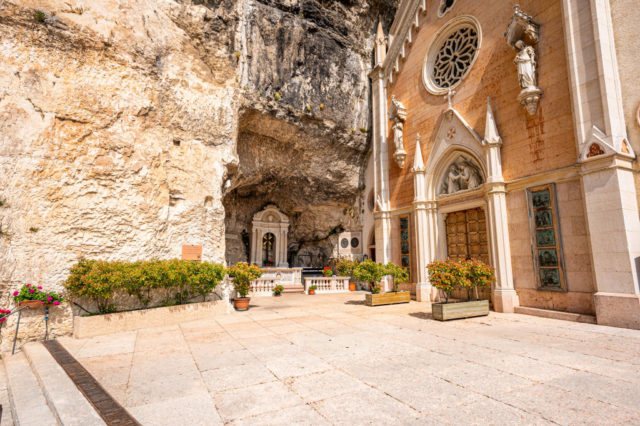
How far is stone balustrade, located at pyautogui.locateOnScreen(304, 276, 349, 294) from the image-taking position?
784 inches

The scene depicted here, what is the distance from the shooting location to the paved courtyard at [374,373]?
13.0ft

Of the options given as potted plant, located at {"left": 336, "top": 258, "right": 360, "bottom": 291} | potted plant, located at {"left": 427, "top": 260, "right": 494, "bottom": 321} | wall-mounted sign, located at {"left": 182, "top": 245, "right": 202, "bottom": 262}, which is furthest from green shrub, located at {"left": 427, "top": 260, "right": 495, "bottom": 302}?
wall-mounted sign, located at {"left": 182, "top": 245, "right": 202, "bottom": 262}

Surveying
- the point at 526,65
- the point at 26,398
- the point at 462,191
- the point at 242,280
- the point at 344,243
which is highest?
the point at 526,65

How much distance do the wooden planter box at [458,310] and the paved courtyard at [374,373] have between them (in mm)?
531

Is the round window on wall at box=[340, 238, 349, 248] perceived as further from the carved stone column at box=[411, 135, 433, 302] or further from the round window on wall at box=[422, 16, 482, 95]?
the round window on wall at box=[422, 16, 482, 95]

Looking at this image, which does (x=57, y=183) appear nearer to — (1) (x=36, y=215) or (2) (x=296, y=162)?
(1) (x=36, y=215)

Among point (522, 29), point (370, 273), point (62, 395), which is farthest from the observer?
point (370, 273)

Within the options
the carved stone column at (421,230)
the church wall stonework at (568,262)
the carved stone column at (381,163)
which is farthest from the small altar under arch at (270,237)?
the church wall stonework at (568,262)

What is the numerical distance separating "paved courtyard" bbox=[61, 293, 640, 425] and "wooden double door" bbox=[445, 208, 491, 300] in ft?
14.4

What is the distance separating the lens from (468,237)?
14.3 meters

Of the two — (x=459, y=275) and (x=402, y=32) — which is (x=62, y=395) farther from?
(x=402, y=32)

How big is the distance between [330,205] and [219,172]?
40.9ft

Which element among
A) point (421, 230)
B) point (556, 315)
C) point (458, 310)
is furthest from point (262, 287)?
point (556, 315)

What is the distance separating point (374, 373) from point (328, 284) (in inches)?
601
